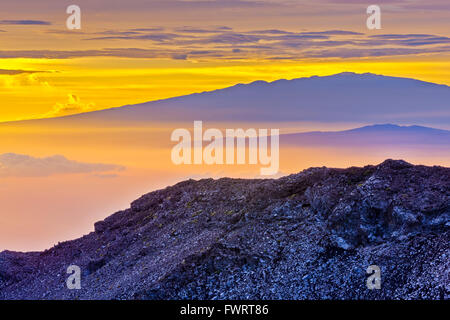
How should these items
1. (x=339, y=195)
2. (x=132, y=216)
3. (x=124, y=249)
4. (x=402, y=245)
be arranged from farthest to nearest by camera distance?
(x=132, y=216)
(x=124, y=249)
(x=339, y=195)
(x=402, y=245)

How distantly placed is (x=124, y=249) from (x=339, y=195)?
14.1 metres

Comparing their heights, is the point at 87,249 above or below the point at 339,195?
below

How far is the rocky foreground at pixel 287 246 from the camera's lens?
39.5 meters

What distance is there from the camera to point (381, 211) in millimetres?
42188

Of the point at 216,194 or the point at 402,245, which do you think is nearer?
the point at 402,245

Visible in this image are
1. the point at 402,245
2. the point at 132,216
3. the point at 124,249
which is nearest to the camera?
the point at 402,245

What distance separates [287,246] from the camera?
42594 mm

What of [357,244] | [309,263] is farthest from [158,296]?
[357,244]

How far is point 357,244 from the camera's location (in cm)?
4159

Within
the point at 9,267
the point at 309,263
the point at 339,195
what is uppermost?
the point at 339,195

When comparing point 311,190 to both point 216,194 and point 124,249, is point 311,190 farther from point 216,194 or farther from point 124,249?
point 124,249

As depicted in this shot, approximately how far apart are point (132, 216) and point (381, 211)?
64.1 ft

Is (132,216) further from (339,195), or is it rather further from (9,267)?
(339,195)

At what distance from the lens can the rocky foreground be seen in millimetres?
39469
